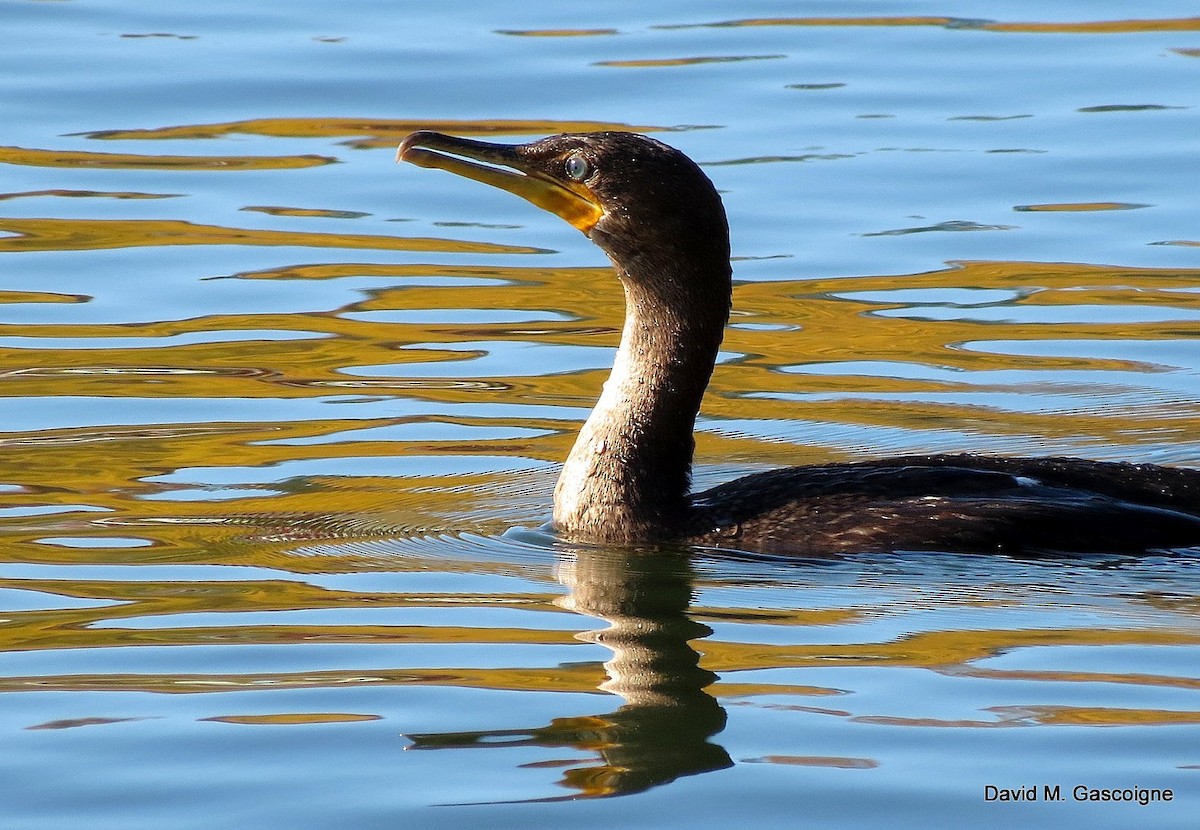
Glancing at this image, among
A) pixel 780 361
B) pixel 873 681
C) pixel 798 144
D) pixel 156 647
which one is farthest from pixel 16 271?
pixel 873 681

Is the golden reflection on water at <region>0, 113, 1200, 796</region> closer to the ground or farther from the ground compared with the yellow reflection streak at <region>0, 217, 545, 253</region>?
closer to the ground

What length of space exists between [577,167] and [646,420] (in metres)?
0.85

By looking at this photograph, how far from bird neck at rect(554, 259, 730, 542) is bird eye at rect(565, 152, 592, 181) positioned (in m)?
0.36

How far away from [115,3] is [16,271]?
643cm

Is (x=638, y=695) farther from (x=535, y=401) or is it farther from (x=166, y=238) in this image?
(x=166, y=238)

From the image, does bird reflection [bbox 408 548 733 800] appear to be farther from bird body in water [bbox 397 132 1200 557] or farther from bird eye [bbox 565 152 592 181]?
bird eye [bbox 565 152 592 181]

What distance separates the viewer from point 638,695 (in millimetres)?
5738

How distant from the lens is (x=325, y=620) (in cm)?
641

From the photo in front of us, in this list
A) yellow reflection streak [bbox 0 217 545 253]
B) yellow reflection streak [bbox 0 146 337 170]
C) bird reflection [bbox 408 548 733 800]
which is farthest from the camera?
yellow reflection streak [bbox 0 146 337 170]

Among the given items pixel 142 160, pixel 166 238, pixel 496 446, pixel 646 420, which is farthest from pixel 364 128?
pixel 646 420

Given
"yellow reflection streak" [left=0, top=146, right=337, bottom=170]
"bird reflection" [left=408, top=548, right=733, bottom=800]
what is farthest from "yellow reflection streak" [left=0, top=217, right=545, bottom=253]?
"bird reflection" [left=408, top=548, right=733, bottom=800]

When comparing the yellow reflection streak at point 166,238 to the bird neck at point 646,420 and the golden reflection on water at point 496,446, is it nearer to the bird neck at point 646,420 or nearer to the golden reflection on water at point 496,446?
the golden reflection on water at point 496,446

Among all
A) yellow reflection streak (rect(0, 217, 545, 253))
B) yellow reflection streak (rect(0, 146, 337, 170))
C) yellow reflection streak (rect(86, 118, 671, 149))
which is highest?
yellow reflection streak (rect(86, 118, 671, 149))

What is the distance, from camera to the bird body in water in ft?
22.7
